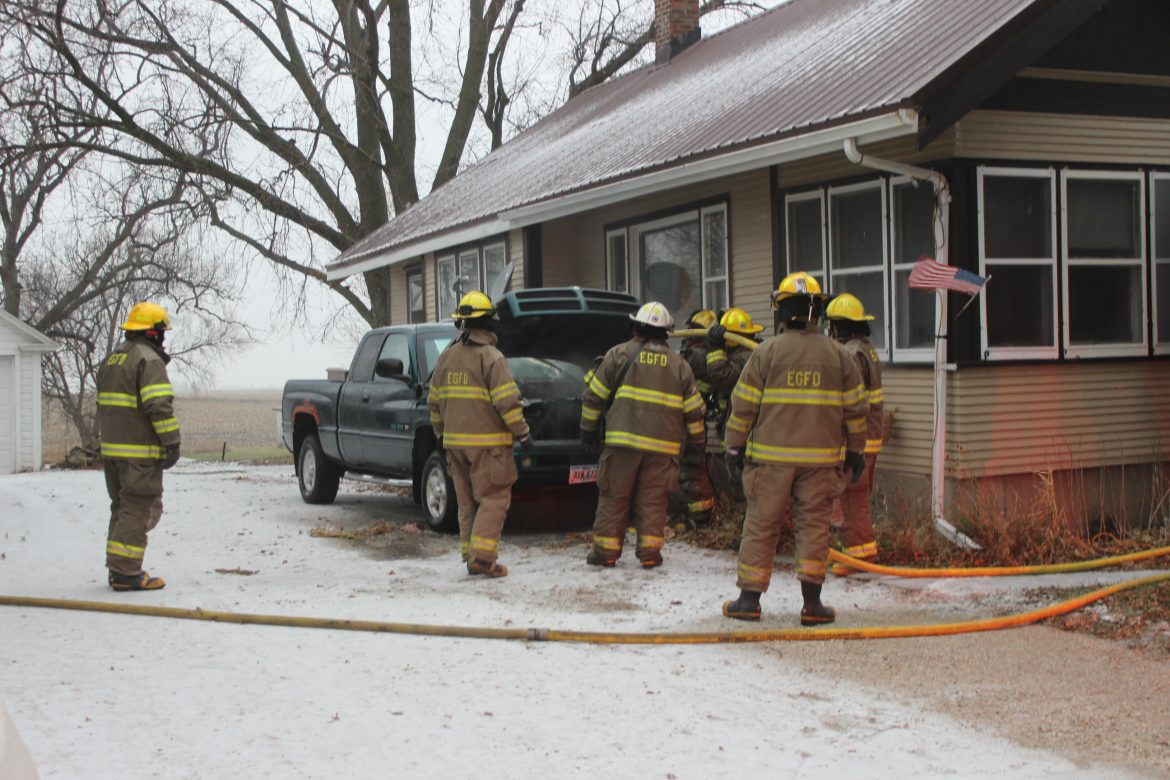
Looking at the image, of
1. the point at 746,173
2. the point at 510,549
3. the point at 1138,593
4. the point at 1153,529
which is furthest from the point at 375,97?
the point at 1138,593

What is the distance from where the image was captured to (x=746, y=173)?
12.6 meters

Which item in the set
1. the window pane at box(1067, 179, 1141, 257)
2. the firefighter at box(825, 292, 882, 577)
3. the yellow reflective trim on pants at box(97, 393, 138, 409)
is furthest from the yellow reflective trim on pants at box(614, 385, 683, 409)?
the window pane at box(1067, 179, 1141, 257)

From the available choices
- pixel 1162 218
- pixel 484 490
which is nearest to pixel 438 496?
pixel 484 490

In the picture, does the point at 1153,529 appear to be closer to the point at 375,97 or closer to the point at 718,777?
the point at 718,777

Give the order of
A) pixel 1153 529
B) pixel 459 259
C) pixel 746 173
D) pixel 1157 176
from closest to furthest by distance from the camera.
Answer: pixel 1153 529 < pixel 1157 176 < pixel 746 173 < pixel 459 259

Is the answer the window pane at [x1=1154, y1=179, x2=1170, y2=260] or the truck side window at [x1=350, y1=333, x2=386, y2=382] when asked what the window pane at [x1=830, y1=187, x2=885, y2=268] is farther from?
the truck side window at [x1=350, y1=333, x2=386, y2=382]

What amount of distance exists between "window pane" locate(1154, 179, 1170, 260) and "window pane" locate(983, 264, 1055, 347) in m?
1.26

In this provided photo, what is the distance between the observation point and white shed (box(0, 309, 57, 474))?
2567 cm

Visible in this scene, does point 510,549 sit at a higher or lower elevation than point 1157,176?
lower

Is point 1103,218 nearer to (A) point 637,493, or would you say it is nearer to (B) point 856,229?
(B) point 856,229

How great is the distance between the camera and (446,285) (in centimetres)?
2019

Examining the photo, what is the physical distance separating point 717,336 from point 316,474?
5.45 meters

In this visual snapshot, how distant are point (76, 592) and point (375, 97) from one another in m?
22.7

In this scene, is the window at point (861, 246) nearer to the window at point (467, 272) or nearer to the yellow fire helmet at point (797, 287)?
the yellow fire helmet at point (797, 287)
